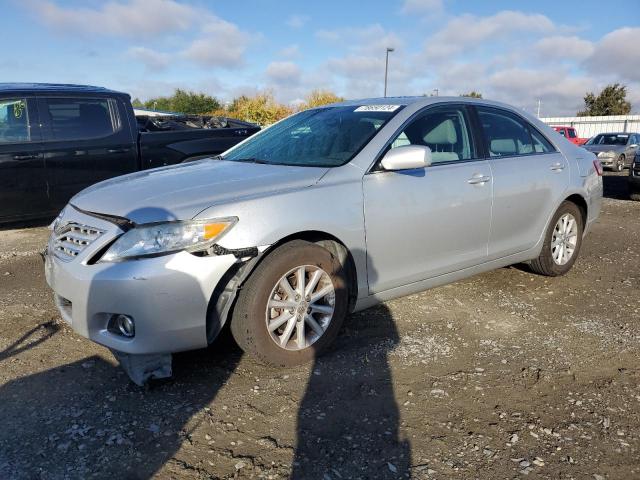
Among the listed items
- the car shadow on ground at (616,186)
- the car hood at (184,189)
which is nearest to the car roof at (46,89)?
the car hood at (184,189)

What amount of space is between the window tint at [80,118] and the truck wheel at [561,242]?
5.17 metres

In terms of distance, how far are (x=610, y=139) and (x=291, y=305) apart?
20504 millimetres

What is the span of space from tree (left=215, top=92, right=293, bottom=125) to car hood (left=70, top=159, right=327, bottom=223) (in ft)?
106

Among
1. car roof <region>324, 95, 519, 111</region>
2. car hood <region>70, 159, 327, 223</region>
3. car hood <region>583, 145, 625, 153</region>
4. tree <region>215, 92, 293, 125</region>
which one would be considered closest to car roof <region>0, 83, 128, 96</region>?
car hood <region>70, 159, 327, 223</region>

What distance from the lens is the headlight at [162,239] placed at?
2771mm

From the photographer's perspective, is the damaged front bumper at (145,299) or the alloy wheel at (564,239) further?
the alloy wheel at (564,239)

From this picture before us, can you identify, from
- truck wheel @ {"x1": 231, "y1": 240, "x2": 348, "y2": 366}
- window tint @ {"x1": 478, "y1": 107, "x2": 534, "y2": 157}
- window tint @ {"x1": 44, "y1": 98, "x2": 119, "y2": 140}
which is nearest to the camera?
truck wheel @ {"x1": 231, "y1": 240, "x2": 348, "y2": 366}

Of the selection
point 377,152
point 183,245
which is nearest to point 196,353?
point 183,245

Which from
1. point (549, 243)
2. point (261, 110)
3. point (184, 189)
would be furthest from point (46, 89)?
point (261, 110)

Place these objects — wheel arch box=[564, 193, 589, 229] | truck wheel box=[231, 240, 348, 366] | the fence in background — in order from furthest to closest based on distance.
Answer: the fence in background < wheel arch box=[564, 193, 589, 229] < truck wheel box=[231, 240, 348, 366]

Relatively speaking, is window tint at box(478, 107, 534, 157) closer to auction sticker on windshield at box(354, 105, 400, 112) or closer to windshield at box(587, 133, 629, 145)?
auction sticker on windshield at box(354, 105, 400, 112)

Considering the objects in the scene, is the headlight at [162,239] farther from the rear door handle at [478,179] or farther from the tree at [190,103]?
the tree at [190,103]

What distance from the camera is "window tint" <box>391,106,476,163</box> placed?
3949mm

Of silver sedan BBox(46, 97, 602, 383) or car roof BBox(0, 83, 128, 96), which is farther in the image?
car roof BBox(0, 83, 128, 96)
